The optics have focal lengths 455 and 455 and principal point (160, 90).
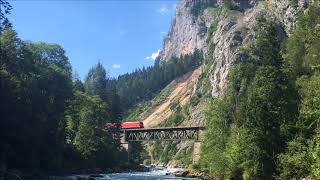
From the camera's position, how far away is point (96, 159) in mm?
89250

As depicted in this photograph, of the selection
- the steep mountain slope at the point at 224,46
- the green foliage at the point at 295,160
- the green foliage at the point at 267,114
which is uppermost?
the steep mountain slope at the point at 224,46

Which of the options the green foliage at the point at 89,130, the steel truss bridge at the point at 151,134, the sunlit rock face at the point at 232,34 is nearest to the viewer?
the green foliage at the point at 89,130

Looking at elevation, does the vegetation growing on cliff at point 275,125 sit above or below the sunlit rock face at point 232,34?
below

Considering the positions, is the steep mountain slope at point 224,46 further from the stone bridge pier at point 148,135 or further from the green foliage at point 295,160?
the green foliage at point 295,160

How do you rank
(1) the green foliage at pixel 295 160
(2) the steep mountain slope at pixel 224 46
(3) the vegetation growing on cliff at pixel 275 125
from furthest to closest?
(2) the steep mountain slope at pixel 224 46
(3) the vegetation growing on cliff at pixel 275 125
(1) the green foliage at pixel 295 160

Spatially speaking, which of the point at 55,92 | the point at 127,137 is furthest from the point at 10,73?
the point at 127,137

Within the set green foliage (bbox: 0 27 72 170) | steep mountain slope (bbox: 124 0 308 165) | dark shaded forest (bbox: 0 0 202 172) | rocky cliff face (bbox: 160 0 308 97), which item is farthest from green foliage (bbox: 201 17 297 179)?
rocky cliff face (bbox: 160 0 308 97)

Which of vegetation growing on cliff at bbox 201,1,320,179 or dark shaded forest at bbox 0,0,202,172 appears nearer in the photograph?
vegetation growing on cliff at bbox 201,1,320,179

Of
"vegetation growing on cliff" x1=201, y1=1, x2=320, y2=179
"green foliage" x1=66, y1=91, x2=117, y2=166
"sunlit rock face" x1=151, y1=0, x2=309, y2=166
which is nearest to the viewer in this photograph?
"vegetation growing on cliff" x1=201, y1=1, x2=320, y2=179

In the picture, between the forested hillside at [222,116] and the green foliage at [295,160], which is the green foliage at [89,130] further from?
the green foliage at [295,160]

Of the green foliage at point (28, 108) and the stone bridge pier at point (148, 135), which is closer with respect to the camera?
the green foliage at point (28, 108)

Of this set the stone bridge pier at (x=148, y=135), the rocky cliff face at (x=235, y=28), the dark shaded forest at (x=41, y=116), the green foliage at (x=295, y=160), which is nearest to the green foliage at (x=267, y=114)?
the green foliage at (x=295, y=160)

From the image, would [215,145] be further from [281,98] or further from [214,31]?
[214,31]

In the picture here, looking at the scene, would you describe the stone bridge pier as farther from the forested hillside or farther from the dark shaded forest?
the dark shaded forest
